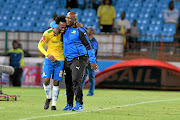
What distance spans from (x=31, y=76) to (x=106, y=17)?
532 cm

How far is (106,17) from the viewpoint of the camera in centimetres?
2264

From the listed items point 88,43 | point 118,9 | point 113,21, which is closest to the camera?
point 88,43

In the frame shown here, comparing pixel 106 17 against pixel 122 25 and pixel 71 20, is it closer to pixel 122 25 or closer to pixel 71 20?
pixel 122 25

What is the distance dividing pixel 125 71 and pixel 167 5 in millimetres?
7152

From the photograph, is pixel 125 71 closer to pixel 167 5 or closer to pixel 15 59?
pixel 15 59

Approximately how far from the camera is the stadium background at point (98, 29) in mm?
20125

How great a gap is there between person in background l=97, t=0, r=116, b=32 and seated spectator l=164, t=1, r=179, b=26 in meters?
2.96

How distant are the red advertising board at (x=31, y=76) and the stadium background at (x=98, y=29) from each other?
0.23m

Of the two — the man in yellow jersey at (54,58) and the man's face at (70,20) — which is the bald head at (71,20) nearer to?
the man's face at (70,20)

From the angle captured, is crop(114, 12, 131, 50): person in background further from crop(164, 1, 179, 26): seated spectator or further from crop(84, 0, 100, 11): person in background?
crop(84, 0, 100, 11): person in background

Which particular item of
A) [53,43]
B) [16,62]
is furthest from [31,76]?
[53,43]

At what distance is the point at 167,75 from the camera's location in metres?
19.2

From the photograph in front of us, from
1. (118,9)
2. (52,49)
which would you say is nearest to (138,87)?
(118,9)

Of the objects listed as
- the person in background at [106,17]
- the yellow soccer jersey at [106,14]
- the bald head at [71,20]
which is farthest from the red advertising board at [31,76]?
the bald head at [71,20]
